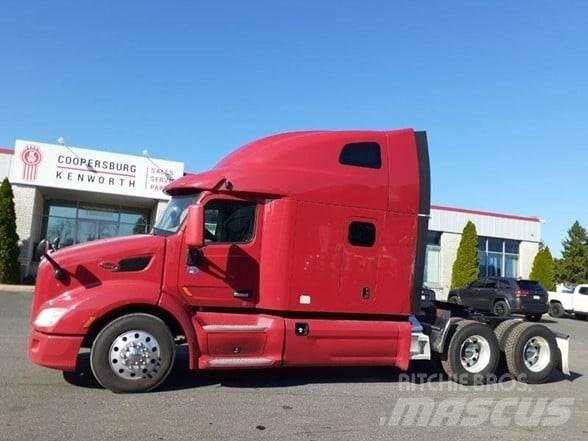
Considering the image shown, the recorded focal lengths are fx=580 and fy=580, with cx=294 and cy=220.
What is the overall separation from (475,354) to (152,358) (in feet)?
15.4

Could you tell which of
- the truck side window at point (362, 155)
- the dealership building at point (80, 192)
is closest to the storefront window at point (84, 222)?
the dealership building at point (80, 192)

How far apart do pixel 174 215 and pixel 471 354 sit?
4.72 m

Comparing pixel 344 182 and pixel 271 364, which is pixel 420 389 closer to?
pixel 271 364

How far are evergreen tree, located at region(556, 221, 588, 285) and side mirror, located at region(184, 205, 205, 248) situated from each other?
4467 cm

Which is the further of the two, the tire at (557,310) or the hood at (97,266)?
the tire at (557,310)

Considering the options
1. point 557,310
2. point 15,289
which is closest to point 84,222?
point 15,289

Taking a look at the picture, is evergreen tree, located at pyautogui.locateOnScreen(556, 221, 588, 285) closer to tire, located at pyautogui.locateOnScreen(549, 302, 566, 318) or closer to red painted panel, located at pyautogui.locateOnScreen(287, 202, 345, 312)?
tire, located at pyautogui.locateOnScreen(549, 302, 566, 318)

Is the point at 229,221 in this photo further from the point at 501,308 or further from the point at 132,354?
the point at 501,308

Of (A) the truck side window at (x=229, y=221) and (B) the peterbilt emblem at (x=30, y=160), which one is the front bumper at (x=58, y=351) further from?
(B) the peterbilt emblem at (x=30, y=160)

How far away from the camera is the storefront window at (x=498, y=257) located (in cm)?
3438

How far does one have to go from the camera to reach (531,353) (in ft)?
28.9

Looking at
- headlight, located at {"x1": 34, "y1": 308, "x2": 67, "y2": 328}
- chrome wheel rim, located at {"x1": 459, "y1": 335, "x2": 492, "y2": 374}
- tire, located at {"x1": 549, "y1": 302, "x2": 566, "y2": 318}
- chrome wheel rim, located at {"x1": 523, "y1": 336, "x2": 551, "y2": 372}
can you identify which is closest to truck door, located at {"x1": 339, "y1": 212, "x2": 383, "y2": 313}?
chrome wheel rim, located at {"x1": 459, "y1": 335, "x2": 492, "y2": 374}

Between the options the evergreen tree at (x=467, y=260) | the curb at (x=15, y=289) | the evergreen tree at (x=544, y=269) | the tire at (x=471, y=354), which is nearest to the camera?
the tire at (x=471, y=354)

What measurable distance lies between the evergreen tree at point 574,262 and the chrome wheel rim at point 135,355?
45.0 meters
